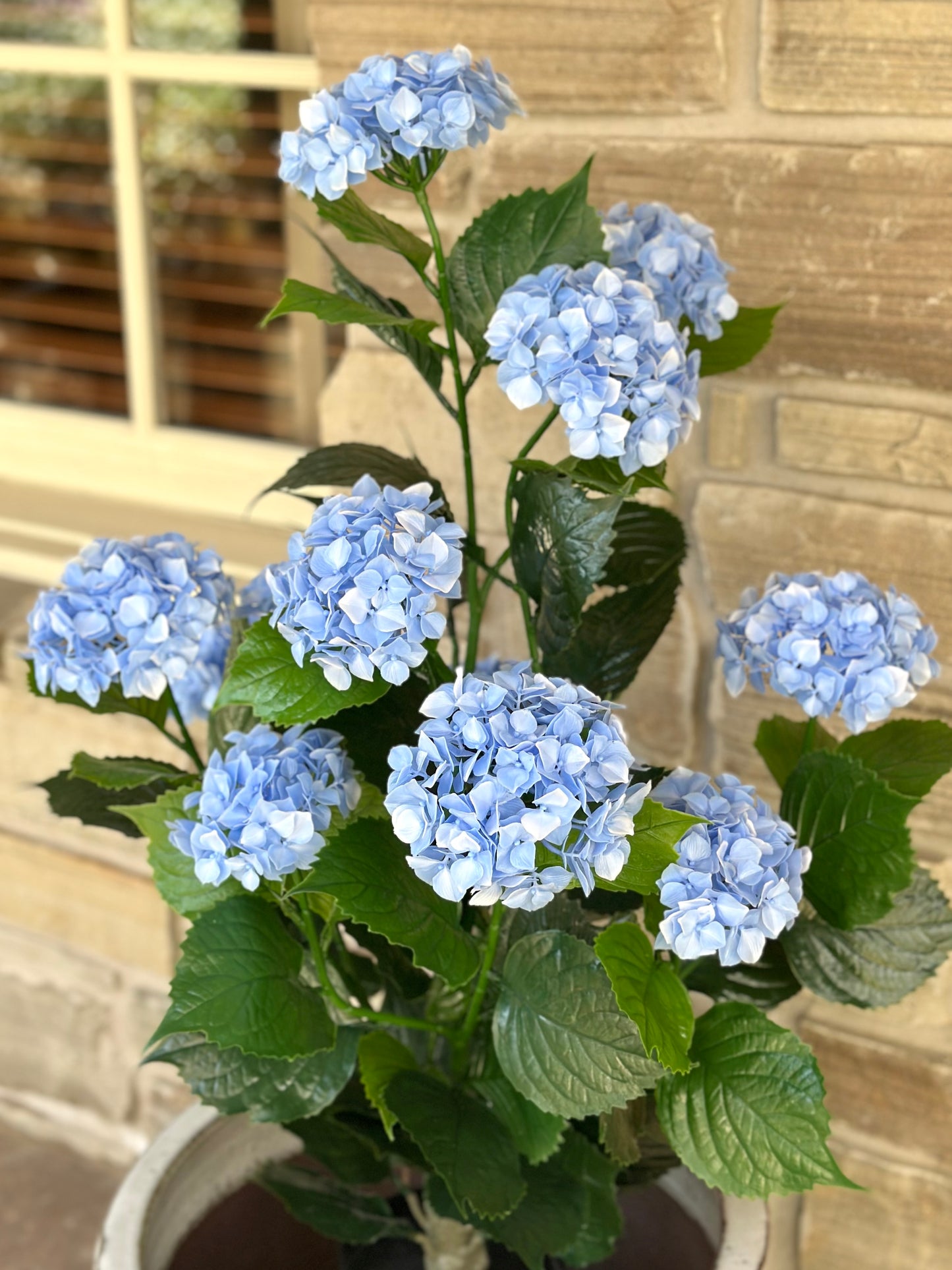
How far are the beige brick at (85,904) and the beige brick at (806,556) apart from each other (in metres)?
0.74

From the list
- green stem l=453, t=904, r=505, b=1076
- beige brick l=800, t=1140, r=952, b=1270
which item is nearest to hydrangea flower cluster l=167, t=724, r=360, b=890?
green stem l=453, t=904, r=505, b=1076

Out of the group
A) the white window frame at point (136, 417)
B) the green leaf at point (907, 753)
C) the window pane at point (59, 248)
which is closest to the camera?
the green leaf at point (907, 753)

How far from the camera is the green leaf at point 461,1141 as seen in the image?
759 millimetres

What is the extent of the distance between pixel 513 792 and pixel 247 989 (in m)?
0.25

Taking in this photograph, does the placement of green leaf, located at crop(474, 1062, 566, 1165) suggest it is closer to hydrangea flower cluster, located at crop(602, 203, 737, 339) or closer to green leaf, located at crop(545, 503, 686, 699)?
green leaf, located at crop(545, 503, 686, 699)

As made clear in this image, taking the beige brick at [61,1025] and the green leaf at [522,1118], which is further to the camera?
the beige brick at [61,1025]

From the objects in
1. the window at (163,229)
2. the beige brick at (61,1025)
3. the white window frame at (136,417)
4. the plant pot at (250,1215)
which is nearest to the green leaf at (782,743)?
the plant pot at (250,1215)

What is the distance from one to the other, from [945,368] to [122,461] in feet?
3.26

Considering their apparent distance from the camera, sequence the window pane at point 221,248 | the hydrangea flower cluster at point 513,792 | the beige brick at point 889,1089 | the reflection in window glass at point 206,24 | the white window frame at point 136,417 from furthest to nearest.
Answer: the window pane at point 221,248 → the reflection in window glass at point 206,24 → the white window frame at point 136,417 → the beige brick at point 889,1089 → the hydrangea flower cluster at point 513,792

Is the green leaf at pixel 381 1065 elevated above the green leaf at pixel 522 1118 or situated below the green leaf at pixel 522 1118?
above

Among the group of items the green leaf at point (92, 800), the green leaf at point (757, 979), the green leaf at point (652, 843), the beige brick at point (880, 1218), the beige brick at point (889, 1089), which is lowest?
the beige brick at point (880, 1218)

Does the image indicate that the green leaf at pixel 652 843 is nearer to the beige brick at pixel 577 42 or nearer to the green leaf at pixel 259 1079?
the green leaf at pixel 259 1079

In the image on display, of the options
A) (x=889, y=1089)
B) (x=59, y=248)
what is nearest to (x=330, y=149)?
(x=889, y=1089)

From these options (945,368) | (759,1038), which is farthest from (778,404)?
(759,1038)
